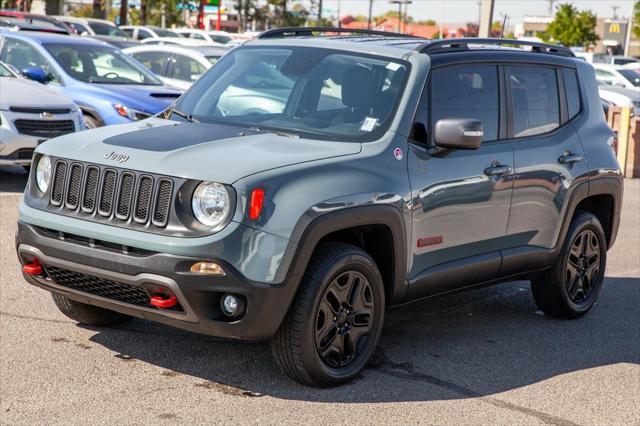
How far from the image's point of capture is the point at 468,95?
251 inches

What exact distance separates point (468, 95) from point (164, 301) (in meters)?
2.40

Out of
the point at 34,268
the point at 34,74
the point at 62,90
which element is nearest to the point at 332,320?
the point at 34,268

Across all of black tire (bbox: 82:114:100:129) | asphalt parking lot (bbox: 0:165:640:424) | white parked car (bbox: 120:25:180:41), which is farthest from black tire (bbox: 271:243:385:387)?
white parked car (bbox: 120:25:180:41)

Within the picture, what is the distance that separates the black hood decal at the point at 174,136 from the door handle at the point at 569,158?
88.0 inches

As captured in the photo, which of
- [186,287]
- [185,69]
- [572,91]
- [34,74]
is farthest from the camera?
[185,69]

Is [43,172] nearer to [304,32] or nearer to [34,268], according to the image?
[34,268]

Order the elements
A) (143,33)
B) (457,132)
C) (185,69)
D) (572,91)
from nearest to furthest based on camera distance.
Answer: (457,132) → (572,91) → (185,69) → (143,33)

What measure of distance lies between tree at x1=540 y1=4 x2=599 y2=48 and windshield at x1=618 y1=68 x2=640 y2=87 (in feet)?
159

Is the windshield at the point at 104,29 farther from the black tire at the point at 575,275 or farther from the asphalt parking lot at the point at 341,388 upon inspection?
the black tire at the point at 575,275

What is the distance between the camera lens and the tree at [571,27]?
79.6m

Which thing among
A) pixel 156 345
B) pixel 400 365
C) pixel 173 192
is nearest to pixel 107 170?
pixel 173 192

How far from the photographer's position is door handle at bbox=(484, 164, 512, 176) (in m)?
6.25

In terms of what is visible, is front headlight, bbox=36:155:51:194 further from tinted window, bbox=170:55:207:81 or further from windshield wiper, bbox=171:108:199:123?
tinted window, bbox=170:55:207:81

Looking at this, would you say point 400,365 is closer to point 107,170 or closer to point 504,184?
point 504,184
